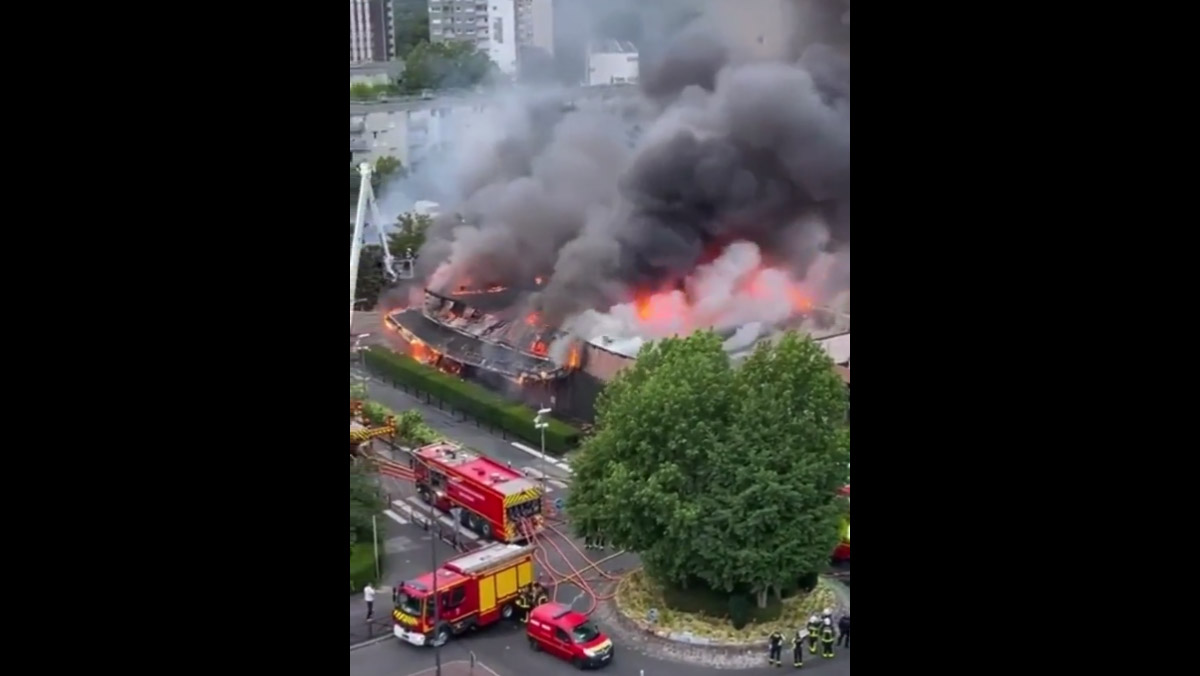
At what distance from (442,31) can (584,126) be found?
4.72ft

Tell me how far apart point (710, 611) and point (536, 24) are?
497cm

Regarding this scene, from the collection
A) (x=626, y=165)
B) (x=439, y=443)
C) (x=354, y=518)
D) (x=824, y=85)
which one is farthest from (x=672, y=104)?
(x=354, y=518)

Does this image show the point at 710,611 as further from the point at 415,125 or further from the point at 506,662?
the point at 415,125

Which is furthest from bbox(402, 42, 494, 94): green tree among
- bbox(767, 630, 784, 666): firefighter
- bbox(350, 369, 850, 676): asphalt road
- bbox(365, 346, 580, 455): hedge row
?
bbox(767, 630, 784, 666): firefighter

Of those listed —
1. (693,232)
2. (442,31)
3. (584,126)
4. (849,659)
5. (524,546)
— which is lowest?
(849,659)

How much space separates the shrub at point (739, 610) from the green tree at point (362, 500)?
286cm

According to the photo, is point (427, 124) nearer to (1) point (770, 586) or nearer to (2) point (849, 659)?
(1) point (770, 586)

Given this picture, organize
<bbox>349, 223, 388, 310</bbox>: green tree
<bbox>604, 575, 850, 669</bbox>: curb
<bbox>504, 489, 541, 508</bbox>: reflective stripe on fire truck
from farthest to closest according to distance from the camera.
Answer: <bbox>349, 223, 388, 310</bbox>: green tree < <bbox>504, 489, 541, 508</bbox>: reflective stripe on fire truck < <bbox>604, 575, 850, 669</bbox>: curb

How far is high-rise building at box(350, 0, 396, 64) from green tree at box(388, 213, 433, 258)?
1294 millimetres

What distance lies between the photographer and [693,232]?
454 inches

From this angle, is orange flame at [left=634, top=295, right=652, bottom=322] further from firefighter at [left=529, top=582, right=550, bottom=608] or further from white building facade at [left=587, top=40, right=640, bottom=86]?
firefighter at [left=529, top=582, right=550, bottom=608]

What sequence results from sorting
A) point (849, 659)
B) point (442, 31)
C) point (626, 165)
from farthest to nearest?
point (626, 165) < point (442, 31) < point (849, 659)

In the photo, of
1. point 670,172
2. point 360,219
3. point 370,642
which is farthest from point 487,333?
point 370,642

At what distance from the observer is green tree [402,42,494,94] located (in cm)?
1040
